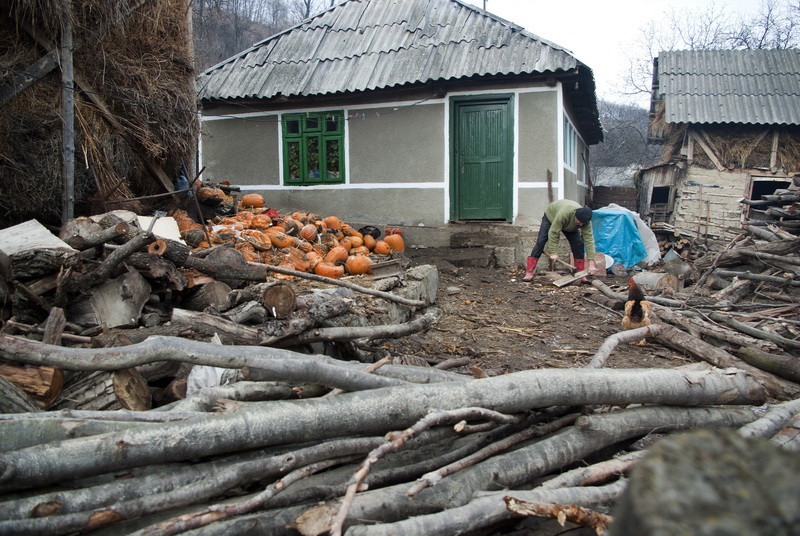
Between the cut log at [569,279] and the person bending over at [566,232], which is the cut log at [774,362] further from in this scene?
the person bending over at [566,232]

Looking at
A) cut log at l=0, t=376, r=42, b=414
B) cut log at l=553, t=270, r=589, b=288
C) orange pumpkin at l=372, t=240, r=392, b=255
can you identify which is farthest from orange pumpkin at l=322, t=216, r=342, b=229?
cut log at l=0, t=376, r=42, b=414

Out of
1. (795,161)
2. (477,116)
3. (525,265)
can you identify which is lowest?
(525,265)

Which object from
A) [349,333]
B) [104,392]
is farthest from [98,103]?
[104,392]

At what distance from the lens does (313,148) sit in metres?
12.4

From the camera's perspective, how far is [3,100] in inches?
221

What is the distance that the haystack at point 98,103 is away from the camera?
227 inches

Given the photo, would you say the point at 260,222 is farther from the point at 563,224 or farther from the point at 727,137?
the point at 727,137

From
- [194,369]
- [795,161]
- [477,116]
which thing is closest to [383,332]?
[194,369]

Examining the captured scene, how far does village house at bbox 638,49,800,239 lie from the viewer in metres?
14.1

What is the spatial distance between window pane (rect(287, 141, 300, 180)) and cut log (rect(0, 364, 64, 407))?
10.0 m

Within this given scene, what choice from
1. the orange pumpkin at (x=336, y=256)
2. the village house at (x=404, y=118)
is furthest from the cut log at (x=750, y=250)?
the orange pumpkin at (x=336, y=256)

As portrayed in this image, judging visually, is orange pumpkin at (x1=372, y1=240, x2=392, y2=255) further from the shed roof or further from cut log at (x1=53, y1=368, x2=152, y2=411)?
cut log at (x1=53, y1=368, x2=152, y2=411)

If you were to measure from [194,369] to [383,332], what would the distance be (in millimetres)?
1861

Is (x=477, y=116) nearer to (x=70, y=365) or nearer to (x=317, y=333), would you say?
(x=317, y=333)
